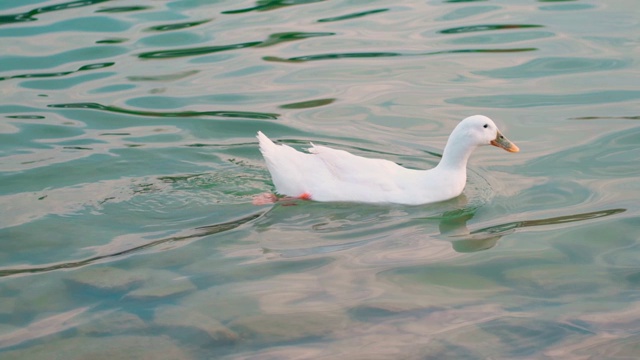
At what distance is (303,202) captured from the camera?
27.6ft

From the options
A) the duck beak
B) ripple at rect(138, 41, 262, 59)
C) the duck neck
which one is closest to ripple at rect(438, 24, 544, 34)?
ripple at rect(138, 41, 262, 59)

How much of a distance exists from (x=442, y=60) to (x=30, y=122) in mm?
4743

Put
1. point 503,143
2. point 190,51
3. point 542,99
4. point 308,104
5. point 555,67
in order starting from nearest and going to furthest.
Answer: point 503,143 → point 542,99 → point 308,104 → point 555,67 → point 190,51

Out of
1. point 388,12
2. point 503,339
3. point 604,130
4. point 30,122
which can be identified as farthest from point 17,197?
point 388,12

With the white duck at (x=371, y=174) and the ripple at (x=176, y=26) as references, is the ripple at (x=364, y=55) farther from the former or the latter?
the white duck at (x=371, y=174)

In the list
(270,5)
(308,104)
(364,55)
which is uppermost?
(270,5)

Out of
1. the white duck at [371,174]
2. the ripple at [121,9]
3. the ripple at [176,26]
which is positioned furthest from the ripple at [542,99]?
the ripple at [121,9]

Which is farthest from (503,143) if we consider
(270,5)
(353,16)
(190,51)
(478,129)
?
(270,5)

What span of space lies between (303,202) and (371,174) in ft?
1.98

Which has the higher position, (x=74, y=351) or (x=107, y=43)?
(x=107, y=43)

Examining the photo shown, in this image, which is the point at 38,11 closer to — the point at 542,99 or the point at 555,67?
the point at 555,67

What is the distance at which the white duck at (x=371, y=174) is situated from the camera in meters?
8.23

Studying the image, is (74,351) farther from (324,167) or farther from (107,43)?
(107,43)

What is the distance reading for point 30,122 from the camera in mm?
10477
